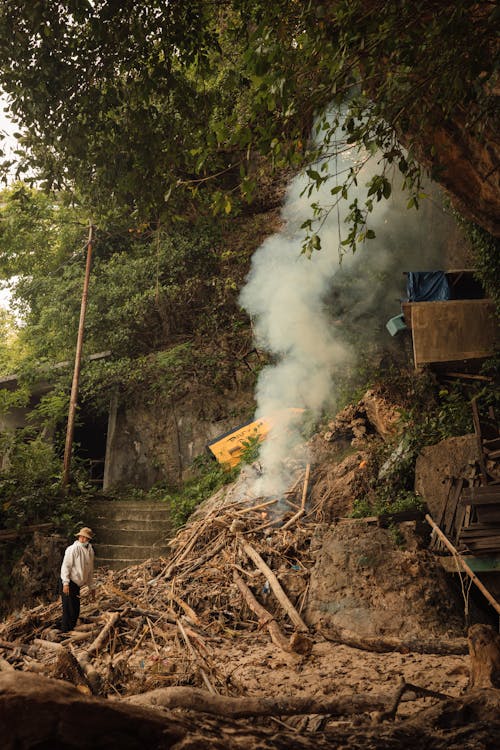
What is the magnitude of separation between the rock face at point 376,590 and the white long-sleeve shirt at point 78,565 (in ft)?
11.0

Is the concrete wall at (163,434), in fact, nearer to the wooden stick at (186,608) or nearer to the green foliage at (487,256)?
the wooden stick at (186,608)

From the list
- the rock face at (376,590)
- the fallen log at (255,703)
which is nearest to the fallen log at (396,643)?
the rock face at (376,590)

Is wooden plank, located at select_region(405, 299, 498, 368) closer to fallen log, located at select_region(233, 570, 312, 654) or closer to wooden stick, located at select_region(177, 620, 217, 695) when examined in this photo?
fallen log, located at select_region(233, 570, 312, 654)

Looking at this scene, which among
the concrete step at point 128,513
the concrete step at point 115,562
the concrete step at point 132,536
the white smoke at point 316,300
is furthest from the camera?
the white smoke at point 316,300

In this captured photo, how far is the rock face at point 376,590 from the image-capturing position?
7.19 metres

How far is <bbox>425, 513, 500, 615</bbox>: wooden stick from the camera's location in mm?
6918

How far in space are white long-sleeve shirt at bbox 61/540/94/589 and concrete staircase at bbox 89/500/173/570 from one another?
3864mm

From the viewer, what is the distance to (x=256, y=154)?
750 inches

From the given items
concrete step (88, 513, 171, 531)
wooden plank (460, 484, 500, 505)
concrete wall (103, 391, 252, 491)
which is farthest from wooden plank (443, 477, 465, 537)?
concrete wall (103, 391, 252, 491)

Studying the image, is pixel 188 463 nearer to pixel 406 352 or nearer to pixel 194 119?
pixel 406 352

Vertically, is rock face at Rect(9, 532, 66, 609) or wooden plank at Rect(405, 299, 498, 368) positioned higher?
wooden plank at Rect(405, 299, 498, 368)

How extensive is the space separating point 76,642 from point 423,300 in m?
10.0

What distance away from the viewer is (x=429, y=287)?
12.9 m

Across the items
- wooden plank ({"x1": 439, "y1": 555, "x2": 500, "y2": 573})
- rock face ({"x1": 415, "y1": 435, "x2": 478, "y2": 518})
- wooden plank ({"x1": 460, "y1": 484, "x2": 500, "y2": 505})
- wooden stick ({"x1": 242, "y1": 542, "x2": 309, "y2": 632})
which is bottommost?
wooden stick ({"x1": 242, "y1": 542, "x2": 309, "y2": 632})
